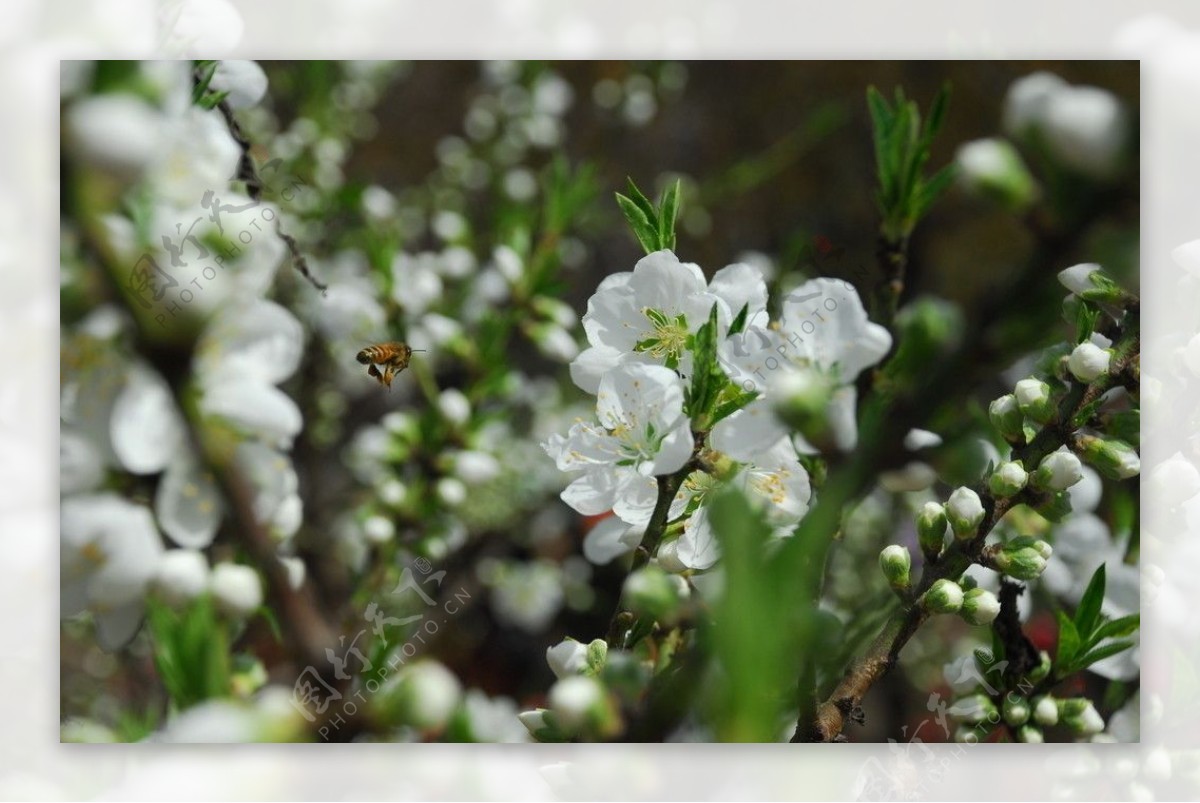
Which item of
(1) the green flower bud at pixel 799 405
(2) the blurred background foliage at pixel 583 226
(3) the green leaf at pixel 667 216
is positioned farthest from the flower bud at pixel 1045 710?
(3) the green leaf at pixel 667 216

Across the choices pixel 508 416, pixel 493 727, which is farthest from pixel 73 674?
pixel 508 416

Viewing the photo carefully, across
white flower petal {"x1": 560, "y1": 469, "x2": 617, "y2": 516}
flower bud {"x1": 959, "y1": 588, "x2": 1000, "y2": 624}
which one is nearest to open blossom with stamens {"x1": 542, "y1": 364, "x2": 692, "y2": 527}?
white flower petal {"x1": 560, "y1": 469, "x2": 617, "y2": 516}

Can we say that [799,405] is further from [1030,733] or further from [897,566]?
[1030,733]

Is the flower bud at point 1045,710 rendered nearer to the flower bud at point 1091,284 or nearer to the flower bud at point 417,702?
the flower bud at point 1091,284

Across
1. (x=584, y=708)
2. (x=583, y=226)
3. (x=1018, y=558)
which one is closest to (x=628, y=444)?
(x=584, y=708)

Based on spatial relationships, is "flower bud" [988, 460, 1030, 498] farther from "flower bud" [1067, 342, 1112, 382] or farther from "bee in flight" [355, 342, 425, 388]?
"bee in flight" [355, 342, 425, 388]
